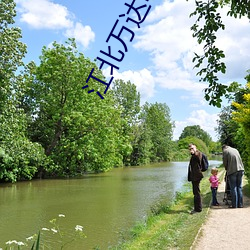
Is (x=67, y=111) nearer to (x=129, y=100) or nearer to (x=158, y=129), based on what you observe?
(x=129, y=100)

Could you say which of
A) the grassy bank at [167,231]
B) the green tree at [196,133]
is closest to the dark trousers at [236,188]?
the grassy bank at [167,231]

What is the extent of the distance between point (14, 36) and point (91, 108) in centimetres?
947

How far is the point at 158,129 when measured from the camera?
76812 millimetres

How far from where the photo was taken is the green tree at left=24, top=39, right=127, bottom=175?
2723cm

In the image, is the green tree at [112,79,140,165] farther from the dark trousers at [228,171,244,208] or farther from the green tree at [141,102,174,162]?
the dark trousers at [228,171,244,208]

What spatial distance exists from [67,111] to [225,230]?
20.7m

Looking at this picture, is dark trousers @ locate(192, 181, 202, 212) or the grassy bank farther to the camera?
dark trousers @ locate(192, 181, 202, 212)

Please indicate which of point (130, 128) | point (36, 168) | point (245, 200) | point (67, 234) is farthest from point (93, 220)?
point (130, 128)

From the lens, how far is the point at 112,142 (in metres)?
29.5

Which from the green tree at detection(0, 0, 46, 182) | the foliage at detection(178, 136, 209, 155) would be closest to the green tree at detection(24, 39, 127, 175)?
the green tree at detection(0, 0, 46, 182)

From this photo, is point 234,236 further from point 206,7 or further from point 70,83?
point 70,83

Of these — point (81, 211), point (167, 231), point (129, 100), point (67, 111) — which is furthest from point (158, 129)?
point (167, 231)

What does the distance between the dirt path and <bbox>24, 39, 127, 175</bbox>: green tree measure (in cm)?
1831

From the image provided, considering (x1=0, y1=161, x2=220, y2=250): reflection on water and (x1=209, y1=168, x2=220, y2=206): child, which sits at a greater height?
(x1=209, y1=168, x2=220, y2=206): child
